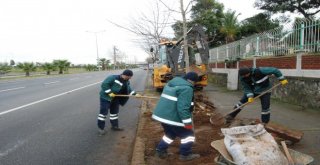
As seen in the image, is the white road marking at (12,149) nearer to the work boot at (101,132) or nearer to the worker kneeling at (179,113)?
the work boot at (101,132)

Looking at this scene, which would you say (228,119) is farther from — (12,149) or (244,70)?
(12,149)

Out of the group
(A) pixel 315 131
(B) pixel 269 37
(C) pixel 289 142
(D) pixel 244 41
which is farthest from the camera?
(D) pixel 244 41

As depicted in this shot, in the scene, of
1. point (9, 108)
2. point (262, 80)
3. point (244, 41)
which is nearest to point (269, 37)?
point (244, 41)

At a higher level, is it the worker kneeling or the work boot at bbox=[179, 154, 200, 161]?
the worker kneeling

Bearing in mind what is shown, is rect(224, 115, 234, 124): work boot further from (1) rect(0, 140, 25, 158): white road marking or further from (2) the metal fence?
(1) rect(0, 140, 25, 158): white road marking

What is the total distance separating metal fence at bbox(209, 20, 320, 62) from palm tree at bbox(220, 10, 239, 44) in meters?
Answer: 14.9

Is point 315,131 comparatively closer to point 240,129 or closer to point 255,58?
point 240,129

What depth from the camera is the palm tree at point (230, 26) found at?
30.8m

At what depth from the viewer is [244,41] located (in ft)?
50.7

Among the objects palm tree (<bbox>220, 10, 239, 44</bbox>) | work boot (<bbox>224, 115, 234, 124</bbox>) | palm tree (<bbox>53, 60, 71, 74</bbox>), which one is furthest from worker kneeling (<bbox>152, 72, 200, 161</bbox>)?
palm tree (<bbox>53, 60, 71, 74</bbox>)

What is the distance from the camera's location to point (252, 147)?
3945 millimetres

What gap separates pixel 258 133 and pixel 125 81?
3.69 meters

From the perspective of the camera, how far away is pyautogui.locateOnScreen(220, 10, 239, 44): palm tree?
3080 cm

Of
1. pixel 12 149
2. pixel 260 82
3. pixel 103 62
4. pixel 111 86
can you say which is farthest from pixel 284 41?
pixel 103 62
